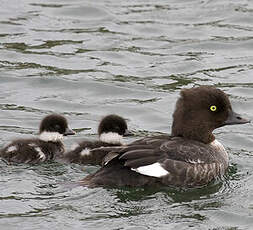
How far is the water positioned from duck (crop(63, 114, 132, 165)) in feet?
0.30

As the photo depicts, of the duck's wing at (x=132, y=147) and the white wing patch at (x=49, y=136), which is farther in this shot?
the white wing patch at (x=49, y=136)

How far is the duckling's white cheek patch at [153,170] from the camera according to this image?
8.83 metres

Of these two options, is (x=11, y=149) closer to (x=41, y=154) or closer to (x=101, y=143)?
(x=41, y=154)

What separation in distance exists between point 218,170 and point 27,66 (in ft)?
14.6

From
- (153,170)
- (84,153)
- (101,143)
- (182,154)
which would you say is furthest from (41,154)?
(182,154)

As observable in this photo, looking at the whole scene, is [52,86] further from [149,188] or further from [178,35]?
[149,188]

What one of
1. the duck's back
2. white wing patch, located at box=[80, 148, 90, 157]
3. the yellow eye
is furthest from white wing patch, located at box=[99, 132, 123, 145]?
the yellow eye

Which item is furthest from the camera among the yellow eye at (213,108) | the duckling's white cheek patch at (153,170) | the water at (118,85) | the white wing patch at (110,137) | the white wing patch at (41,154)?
the white wing patch at (110,137)

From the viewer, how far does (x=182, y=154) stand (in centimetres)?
910

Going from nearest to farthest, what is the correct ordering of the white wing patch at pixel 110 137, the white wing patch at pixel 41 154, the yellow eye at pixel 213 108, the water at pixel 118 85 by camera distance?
1. the water at pixel 118 85
2. the yellow eye at pixel 213 108
3. the white wing patch at pixel 41 154
4. the white wing patch at pixel 110 137

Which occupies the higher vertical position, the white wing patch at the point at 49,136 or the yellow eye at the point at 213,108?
the yellow eye at the point at 213,108

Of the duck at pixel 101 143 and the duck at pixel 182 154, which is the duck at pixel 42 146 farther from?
the duck at pixel 182 154

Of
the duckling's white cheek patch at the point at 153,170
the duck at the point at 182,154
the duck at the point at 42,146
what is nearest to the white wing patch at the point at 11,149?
the duck at the point at 42,146

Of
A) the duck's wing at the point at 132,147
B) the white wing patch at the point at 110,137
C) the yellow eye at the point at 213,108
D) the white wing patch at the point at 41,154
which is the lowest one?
the white wing patch at the point at 41,154
